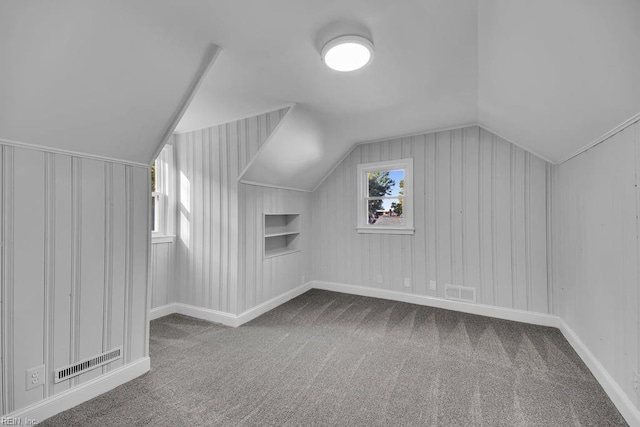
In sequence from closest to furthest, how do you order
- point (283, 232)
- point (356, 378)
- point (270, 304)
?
point (356, 378)
point (270, 304)
point (283, 232)

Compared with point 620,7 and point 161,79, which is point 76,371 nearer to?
point 161,79

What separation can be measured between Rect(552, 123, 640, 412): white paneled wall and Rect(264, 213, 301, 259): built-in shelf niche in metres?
3.30

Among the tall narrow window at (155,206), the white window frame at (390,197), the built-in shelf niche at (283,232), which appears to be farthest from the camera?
the built-in shelf niche at (283,232)

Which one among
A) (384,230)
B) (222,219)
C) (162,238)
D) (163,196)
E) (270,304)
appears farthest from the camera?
(384,230)

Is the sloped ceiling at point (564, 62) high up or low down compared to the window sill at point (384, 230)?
up

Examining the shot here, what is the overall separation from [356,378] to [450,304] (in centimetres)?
206

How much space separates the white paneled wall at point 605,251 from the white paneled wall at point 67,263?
3.43 m

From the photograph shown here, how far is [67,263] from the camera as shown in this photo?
183 cm

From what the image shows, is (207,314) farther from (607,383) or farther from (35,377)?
(607,383)

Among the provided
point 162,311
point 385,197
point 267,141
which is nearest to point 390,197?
point 385,197

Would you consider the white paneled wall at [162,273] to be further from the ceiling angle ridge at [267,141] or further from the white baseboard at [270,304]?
the ceiling angle ridge at [267,141]

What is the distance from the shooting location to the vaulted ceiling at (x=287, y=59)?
1.29 metres

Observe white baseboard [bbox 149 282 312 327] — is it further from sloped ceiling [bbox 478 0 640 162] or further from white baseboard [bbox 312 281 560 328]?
sloped ceiling [bbox 478 0 640 162]

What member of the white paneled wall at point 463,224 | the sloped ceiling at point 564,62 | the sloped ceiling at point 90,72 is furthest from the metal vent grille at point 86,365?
the sloped ceiling at point 564,62
